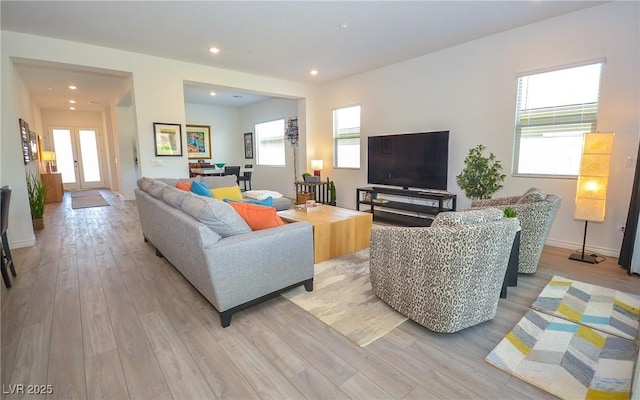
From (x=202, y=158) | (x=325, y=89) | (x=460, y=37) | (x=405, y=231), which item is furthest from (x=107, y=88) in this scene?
(x=405, y=231)

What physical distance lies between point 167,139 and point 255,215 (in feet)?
11.9

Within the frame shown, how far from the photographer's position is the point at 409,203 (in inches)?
209

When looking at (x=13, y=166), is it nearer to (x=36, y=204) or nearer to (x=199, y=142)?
(x=36, y=204)

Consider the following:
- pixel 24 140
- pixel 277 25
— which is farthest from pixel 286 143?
pixel 24 140

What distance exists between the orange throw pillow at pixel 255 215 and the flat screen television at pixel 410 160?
3212 millimetres

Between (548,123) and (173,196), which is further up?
(548,123)

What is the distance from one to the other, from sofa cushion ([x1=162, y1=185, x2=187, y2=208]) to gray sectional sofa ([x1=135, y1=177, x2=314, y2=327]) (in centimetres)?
1

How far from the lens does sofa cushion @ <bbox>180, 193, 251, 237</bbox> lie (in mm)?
2125

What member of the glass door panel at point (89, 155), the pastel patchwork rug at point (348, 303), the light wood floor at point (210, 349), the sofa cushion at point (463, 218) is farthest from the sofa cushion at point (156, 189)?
the glass door panel at point (89, 155)

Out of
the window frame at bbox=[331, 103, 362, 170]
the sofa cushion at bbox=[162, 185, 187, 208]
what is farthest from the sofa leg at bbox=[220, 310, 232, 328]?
the window frame at bbox=[331, 103, 362, 170]

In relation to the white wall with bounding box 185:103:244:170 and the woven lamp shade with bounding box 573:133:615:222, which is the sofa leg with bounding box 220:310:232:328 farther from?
the white wall with bounding box 185:103:244:170

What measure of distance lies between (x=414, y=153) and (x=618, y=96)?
8.00 ft

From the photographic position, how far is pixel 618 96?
10.8 ft

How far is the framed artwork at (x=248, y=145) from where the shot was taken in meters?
9.71
